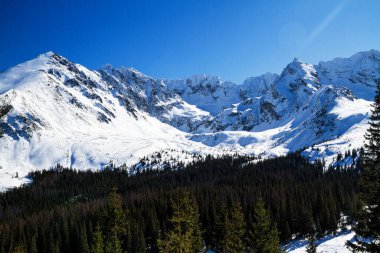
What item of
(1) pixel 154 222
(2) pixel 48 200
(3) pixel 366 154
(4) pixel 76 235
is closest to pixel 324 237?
(1) pixel 154 222

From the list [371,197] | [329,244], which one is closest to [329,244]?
[329,244]

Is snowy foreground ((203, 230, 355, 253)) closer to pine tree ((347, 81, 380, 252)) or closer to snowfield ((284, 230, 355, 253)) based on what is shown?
snowfield ((284, 230, 355, 253))

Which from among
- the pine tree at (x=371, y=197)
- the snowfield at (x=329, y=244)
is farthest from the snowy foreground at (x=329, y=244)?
the pine tree at (x=371, y=197)

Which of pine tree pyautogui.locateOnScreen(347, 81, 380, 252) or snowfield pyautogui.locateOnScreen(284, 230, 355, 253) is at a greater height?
pine tree pyautogui.locateOnScreen(347, 81, 380, 252)

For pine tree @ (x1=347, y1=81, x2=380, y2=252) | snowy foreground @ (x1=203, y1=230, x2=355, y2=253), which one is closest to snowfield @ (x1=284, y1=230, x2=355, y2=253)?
snowy foreground @ (x1=203, y1=230, x2=355, y2=253)

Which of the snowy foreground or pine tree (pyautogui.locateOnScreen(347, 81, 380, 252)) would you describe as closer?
pine tree (pyautogui.locateOnScreen(347, 81, 380, 252))

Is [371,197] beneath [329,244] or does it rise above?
above

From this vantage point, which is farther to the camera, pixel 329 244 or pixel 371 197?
pixel 329 244

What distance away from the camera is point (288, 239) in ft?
350

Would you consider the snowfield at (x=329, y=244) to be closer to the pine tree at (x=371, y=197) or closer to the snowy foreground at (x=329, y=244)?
the snowy foreground at (x=329, y=244)

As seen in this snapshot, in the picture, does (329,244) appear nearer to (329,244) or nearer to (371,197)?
(329,244)

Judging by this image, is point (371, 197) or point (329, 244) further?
point (329, 244)

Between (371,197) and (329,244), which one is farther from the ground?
(371,197)

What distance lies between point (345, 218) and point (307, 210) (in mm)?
21478
